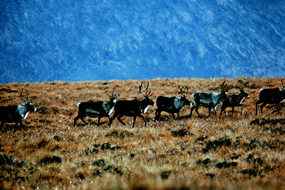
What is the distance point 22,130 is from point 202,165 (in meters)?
13.2

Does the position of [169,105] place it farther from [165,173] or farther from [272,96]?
[165,173]

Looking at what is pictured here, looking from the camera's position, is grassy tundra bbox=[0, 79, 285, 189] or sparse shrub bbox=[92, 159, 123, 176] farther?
sparse shrub bbox=[92, 159, 123, 176]

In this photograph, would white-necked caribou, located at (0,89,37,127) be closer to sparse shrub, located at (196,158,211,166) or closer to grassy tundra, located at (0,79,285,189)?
grassy tundra, located at (0,79,285,189)

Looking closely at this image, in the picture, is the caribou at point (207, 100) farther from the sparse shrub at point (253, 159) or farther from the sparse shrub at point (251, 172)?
the sparse shrub at point (251, 172)

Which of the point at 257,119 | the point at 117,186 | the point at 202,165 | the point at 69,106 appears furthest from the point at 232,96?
the point at 117,186

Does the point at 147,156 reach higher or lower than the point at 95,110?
lower

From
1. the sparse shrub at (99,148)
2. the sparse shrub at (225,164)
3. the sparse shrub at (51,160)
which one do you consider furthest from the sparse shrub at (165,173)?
the sparse shrub at (99,148)

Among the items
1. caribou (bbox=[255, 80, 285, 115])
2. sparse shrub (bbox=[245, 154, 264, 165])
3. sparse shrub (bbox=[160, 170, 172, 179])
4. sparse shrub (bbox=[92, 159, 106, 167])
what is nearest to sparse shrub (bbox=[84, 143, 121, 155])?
sparse shrub (bbox=[92, 159, 106, 167])

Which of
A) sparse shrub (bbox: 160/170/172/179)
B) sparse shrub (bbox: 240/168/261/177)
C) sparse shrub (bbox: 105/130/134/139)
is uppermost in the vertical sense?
sparse shrub (bbox: 105/130/134/139)

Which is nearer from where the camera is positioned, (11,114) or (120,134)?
(120,134)

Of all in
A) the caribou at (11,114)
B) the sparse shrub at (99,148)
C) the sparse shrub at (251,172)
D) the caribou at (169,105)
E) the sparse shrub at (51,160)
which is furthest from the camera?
the caribou at (169,105)

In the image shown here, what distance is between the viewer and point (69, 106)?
37.2 meters

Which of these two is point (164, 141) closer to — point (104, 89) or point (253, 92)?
point (253, 92)

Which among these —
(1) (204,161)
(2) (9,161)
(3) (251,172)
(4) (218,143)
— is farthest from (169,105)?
(3) (251,172)
